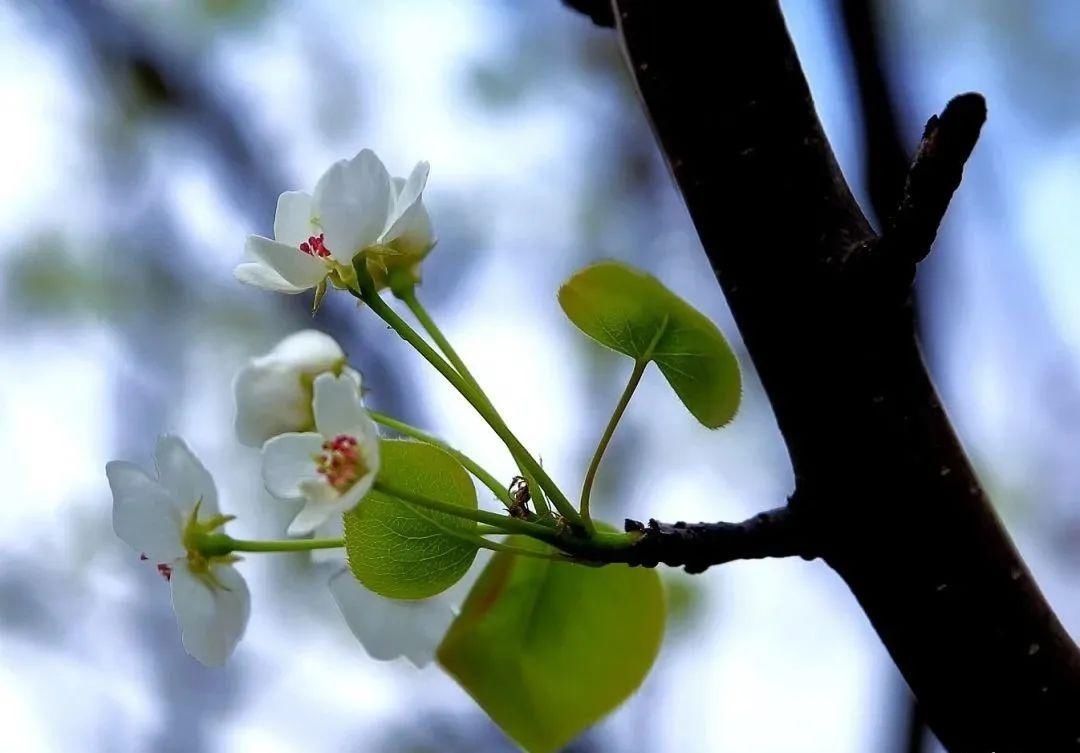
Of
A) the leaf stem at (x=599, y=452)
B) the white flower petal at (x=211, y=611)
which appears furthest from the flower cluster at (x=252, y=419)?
the leaf stem at (x=599, y=452)

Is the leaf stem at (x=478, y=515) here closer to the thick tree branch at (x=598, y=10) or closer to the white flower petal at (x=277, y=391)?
the white flower petal at (x=277, y=391)

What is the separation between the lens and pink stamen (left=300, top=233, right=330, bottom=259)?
0.40 meters

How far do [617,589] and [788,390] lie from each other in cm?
15

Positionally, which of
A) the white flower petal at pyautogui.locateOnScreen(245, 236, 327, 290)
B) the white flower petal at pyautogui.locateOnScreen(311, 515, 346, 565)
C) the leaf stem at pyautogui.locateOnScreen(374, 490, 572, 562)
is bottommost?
the white flower petal at pyautogui.locateOnScreen(311, 515, 346, 565)

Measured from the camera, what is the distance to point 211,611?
39 centimetres

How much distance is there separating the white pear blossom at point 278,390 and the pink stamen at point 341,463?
0.19ft

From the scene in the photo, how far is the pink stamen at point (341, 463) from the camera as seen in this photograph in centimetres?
34

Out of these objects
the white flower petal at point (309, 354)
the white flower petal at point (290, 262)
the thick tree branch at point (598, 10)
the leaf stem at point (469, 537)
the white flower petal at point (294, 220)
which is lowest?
the leaf stem at point (469, 537)

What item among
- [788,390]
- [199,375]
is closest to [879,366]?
[788,390]

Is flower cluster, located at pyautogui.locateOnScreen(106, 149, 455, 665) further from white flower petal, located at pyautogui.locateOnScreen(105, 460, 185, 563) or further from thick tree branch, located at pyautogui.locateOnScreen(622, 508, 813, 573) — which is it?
thick tree branch, located at pyautogui.locateOnScreen(622, 508, 813, 573)

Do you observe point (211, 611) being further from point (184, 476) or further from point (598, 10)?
point (598, 10)

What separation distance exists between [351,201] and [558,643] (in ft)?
0.78

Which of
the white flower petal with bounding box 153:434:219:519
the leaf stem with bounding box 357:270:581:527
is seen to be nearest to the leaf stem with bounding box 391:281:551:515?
the leaf stem with bounding box 357:270:581:527

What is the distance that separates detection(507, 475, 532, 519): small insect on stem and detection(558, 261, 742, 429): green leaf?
2.8 inches
